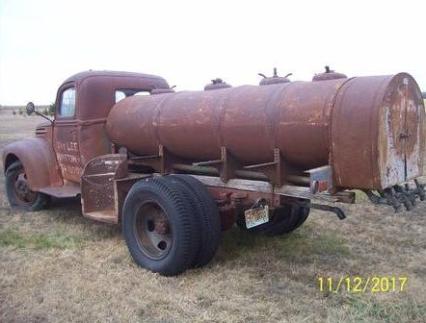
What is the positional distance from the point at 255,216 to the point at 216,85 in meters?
1.59

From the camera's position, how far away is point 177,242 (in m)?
4.62

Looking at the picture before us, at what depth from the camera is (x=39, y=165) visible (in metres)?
7.39

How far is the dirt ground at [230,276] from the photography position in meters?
3.93

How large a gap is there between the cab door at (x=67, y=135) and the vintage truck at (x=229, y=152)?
0.10ft

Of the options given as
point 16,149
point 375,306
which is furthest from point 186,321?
point 16,149

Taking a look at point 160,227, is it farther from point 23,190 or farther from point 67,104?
point 23,190

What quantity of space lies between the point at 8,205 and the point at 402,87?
6446 mm

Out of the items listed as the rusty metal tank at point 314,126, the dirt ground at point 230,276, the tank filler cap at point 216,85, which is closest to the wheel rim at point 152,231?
the dirt ground at point 230,276

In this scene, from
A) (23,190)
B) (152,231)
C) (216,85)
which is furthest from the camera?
(23,190)

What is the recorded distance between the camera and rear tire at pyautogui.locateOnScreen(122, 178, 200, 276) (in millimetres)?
4605

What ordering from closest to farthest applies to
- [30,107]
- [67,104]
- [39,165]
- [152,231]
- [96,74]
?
[152,231], [96,74], [30,107], [67,104], [39,165]
